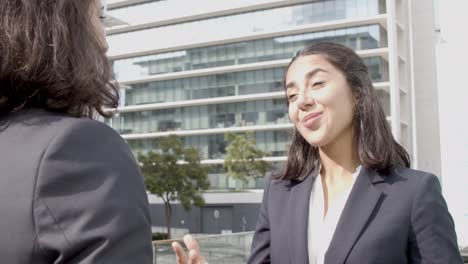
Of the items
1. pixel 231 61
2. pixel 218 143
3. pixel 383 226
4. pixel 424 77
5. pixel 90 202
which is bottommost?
pixel 218 143

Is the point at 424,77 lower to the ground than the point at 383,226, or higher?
higher

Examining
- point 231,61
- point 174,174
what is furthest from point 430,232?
point 231,61

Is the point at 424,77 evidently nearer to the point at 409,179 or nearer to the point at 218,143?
the point at 218,143

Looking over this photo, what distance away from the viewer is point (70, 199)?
2.75 ft

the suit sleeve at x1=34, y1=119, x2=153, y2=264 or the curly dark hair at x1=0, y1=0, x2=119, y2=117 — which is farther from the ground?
the curly dark hair at x1=0, y1=0, x2=119, y2=117

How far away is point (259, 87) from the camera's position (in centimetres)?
3425

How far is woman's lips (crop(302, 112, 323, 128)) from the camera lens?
6.38ft

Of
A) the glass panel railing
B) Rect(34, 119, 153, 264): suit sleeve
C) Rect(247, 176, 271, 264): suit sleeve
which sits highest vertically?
Rect(34, 119, 153, 264): suit sleeve

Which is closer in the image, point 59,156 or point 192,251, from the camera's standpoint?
point 59,156

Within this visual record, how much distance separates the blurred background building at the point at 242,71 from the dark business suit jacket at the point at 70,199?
1113 inches

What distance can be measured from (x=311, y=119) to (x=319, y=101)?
75 mm

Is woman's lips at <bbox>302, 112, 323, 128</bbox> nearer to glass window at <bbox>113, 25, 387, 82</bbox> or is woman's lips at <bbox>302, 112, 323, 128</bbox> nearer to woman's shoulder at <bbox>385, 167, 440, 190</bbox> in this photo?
woman's shoulder at <bbox>385, 167, 440, 190</bbox>

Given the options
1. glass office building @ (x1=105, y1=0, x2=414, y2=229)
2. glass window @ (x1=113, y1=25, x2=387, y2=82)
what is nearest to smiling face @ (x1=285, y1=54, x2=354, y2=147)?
glass office building @ (x1=105, y1=0, x2=414, y2=229)

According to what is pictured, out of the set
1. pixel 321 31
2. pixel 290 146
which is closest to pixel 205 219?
pixel 321 31
